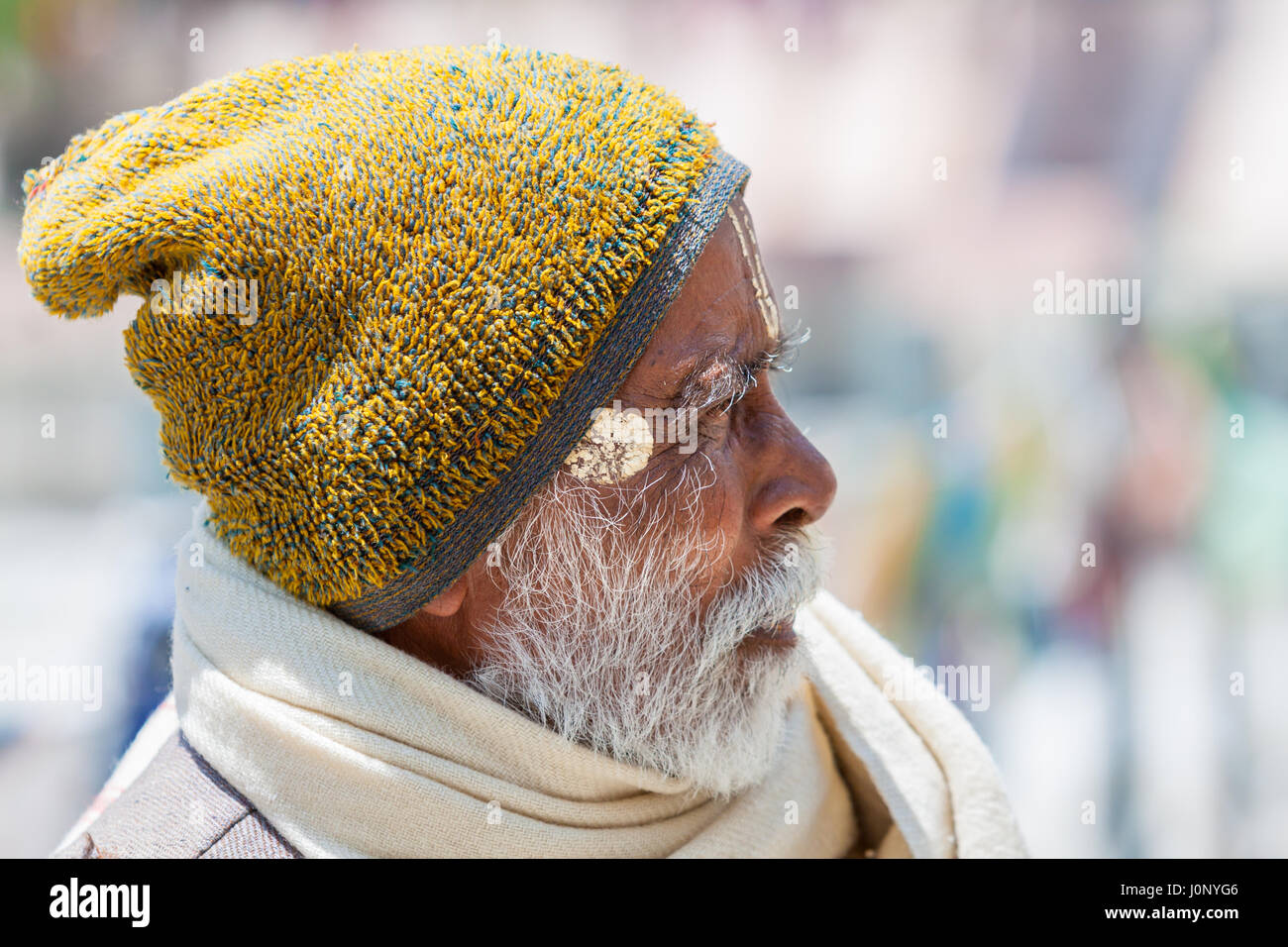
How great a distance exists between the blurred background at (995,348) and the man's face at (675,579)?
10.1 ft

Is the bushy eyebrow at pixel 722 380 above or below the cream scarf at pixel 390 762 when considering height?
above

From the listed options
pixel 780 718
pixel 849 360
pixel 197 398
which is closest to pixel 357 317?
pixel 197 398

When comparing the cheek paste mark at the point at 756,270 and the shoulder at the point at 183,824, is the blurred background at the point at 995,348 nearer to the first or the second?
the shoulder at the point at 183,824

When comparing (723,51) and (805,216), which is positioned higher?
(723,51)

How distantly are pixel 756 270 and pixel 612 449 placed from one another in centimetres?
42

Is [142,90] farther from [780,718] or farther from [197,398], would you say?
[780,718]

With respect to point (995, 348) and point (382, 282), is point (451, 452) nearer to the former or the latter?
point (382, 282)

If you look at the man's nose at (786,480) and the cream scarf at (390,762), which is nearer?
the cream scarf at (390,762)

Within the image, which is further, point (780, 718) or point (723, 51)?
point (723, 51)

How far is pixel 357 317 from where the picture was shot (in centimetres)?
150

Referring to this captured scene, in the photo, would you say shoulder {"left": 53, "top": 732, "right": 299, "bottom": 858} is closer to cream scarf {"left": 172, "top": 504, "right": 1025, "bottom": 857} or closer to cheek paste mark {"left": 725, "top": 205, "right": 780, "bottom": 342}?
cream scarf {"left": 172, "top": 504, "right": 1025, "bottom": 857}

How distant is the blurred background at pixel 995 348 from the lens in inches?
177

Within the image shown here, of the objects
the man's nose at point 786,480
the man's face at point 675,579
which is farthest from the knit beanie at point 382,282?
the man's nose at point 786,480

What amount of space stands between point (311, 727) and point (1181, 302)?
478 cm
